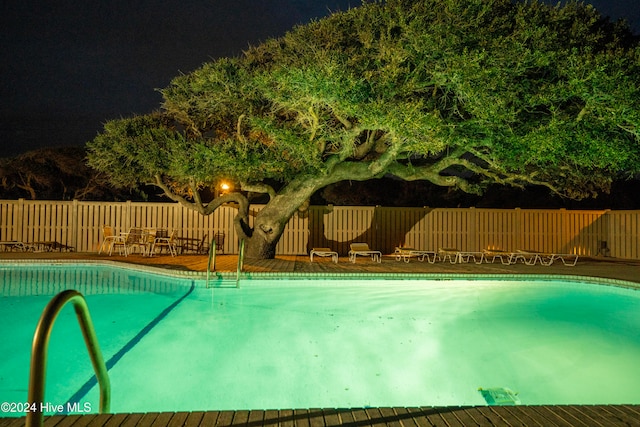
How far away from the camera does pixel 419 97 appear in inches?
364

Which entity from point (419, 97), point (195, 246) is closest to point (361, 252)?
point (419, 97)

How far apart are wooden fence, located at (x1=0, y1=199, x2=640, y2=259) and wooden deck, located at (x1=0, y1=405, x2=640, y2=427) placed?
37.3 feet

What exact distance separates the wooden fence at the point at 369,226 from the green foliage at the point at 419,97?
9.71 ft

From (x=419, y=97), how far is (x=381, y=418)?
24.9 ft

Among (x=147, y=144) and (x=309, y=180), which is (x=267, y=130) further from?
(x=147, y=144)

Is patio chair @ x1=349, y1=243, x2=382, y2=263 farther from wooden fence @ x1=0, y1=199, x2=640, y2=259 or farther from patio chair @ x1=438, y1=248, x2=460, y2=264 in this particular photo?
wooden fence @ x1=0, y1=199, x2=640, y2=259

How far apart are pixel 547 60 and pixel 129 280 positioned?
8.85m

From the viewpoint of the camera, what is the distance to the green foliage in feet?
26.1

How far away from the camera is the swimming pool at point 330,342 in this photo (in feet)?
14.8

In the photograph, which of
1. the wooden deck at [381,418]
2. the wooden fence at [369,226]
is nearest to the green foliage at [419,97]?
the wooden fence at [369,226]

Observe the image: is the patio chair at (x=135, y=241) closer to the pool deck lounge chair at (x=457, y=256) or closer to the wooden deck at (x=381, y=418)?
the pool deck lounge chair at (x=457, y=256)

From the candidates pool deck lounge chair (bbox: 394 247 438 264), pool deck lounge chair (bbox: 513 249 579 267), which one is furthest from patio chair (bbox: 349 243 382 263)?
pool deck lounge chair (bbox: 513 249 579 267)

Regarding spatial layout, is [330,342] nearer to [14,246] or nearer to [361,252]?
[361,252]

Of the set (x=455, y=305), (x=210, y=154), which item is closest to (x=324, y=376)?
(x=455, y=305)
